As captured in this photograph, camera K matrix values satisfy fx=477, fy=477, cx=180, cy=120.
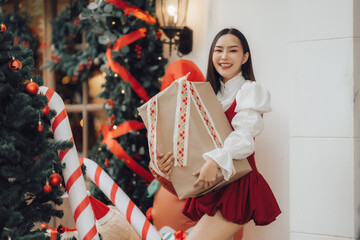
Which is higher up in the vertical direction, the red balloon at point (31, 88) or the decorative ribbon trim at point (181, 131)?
the red balloon at point (31, 88)

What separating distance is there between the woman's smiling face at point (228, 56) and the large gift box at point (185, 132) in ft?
1.03

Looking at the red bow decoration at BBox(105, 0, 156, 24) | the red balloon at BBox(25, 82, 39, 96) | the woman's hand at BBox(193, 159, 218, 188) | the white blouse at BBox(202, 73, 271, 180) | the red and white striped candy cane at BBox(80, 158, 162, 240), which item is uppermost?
the red bow decoration at BBox(105, 0, 156, 24)

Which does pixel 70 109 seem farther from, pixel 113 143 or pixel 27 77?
pixel 27 77

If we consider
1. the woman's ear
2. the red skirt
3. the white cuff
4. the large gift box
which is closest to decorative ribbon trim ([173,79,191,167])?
the large gift box

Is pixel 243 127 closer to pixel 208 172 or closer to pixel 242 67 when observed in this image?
pixel 208 172

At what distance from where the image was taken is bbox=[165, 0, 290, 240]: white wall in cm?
Answer: 293

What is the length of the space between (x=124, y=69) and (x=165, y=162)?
1.48 metres

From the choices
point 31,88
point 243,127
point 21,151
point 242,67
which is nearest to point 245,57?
point 242,67

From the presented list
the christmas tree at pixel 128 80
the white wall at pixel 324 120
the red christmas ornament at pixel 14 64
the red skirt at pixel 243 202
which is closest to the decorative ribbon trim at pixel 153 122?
the red skirt at pixel 243 202

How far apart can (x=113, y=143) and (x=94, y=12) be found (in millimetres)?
991

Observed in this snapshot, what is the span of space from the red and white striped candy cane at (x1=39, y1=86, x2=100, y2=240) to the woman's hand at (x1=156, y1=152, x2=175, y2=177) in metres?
0.39

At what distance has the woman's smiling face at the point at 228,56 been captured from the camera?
2494 millimetres

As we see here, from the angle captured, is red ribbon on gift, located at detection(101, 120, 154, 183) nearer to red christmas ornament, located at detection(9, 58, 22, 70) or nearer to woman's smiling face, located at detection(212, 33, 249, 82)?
woman's smiling face, located at detection(212, 33, 249, 82)

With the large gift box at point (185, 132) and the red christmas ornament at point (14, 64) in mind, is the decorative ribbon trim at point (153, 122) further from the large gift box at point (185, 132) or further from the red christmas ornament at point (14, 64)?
the red christmas ornament at point (14, 64)
